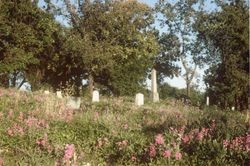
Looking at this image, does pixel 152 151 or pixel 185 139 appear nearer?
pixel 152 151

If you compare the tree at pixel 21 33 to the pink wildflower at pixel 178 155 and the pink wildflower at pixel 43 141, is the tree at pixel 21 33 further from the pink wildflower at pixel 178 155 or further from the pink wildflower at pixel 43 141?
the pink wildflower at pixel 178 155

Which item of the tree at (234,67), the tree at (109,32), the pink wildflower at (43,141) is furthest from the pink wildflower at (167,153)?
the tree at (109,32)

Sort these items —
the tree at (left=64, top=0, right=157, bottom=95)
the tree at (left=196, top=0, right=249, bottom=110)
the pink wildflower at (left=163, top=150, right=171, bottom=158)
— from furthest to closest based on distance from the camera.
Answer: the tree at (left=64, top=0, right=157, bottom=95)
the tree at (left=196, top=0, right=249, bottom=110)
the pink wildflower at (left=163, top=150, right=171, bottom=158)

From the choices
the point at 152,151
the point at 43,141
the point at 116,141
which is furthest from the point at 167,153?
the point at 43,141

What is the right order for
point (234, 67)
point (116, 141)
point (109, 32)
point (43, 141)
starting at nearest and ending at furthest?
point (43, 141)
point (116, 141)
point (234, 67)
point (109, 32)

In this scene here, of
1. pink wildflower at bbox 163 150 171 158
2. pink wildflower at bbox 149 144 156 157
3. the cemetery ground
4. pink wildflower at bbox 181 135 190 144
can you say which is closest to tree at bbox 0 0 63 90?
the cemetery ground

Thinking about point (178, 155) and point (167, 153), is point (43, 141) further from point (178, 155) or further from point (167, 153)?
point (178, 155)

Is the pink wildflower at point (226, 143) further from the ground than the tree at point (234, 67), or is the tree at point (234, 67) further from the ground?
the tree at point (234, 67)

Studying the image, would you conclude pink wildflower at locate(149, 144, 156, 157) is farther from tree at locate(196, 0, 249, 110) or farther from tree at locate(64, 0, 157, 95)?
tree at locate(64, 0, 157, 95)

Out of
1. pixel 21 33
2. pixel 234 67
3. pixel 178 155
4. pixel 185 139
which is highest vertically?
pixel 21 33

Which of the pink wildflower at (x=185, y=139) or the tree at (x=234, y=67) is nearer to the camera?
the pink wildflower at (x=185, y=139)

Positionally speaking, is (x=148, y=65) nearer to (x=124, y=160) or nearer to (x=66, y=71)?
(x=66, y=71)

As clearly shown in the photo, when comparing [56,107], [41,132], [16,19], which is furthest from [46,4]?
[41,132]

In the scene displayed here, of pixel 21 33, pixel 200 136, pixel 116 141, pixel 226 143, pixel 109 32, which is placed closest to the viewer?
pixel 226 143
